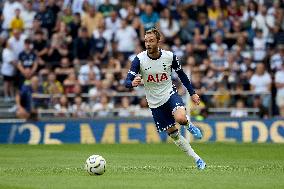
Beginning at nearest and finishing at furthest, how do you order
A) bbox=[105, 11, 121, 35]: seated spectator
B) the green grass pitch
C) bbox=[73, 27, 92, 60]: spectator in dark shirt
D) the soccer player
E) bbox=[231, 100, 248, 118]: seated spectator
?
the green grass pitch < the soccer player < bbox=[231, 100, 248, 118]: seated spectator < bbox=[73, 27, 92, 60]: spectator in dark shirt < bbox=[105, 11, 121, 35]: seated spectator

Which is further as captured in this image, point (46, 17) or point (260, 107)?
point (46, 17)

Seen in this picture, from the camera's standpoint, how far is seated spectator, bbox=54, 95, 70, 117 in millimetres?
27656

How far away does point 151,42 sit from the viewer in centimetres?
1641

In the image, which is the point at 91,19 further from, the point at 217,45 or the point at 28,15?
the point at 217,45

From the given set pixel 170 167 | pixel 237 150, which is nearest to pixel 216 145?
pixel 237 150

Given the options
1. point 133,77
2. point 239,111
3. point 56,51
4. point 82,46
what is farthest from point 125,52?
point 133,77

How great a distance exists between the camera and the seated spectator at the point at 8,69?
28.6m

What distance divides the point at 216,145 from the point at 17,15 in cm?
878

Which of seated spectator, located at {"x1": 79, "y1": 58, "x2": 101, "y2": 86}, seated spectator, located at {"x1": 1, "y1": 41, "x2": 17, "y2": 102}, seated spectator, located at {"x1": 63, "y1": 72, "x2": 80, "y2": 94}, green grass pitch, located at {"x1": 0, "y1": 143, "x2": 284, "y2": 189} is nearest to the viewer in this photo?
green grass pitch, located at {"x1": 0, "y1": 143, "x2": 284, "y2": 189}

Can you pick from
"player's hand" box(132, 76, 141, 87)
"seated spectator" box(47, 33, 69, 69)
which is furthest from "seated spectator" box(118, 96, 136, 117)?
"player's hand" box(132, 76, 141, 87)

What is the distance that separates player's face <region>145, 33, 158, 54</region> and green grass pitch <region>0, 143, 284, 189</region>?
2186 mm

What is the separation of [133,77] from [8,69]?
1324cm

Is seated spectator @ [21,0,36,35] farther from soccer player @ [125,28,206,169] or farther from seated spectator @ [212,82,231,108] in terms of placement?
soccer player @ [125,28,206,169]

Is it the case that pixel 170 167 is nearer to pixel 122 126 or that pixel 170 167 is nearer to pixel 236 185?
pixel 236 185
